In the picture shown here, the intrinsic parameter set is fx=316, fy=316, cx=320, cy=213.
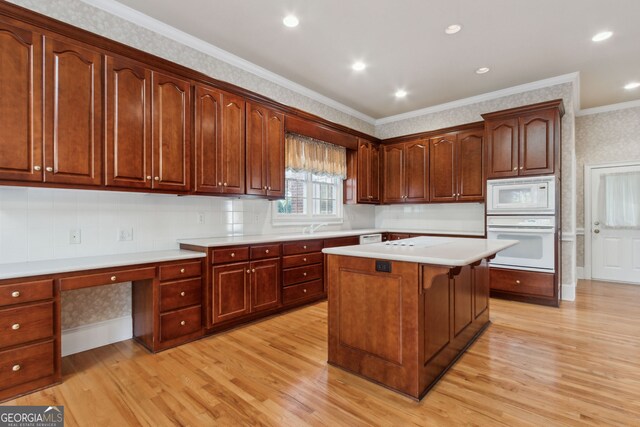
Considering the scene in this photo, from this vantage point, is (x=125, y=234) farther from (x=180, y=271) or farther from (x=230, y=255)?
(x=230, y=255)

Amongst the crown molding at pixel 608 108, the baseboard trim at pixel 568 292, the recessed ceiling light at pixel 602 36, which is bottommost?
the baseboard trim at pixel 568 292

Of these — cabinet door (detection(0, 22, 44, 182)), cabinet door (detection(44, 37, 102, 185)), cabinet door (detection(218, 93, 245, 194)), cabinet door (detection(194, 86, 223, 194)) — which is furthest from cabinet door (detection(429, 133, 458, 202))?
cabinet door (detection(0, 22, 44, 182))

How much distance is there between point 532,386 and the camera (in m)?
2.12

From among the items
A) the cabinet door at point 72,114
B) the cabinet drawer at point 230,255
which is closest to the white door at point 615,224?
the cabinet drawer at point 230,255

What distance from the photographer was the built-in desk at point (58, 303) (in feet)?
6.46

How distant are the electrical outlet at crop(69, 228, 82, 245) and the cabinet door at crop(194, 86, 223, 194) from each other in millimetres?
1000

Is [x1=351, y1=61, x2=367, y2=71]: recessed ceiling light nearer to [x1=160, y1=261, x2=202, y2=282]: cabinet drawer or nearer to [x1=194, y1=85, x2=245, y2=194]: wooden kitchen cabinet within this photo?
[x1=194, y1=85, x2=245, y2=194]: wooden kitchen cabinet

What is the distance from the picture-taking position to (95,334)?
2727 mm

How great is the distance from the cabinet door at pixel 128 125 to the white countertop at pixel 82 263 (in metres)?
0.60

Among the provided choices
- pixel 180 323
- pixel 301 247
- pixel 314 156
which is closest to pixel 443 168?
pixel 314 156

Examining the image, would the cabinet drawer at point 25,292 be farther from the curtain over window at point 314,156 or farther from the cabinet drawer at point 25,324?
the curtain over window at point 314,156

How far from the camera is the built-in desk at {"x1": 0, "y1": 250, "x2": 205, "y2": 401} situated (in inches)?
77.5

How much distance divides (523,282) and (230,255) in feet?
12.1

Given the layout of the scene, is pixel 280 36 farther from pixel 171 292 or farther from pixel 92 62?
pixel 171 292
